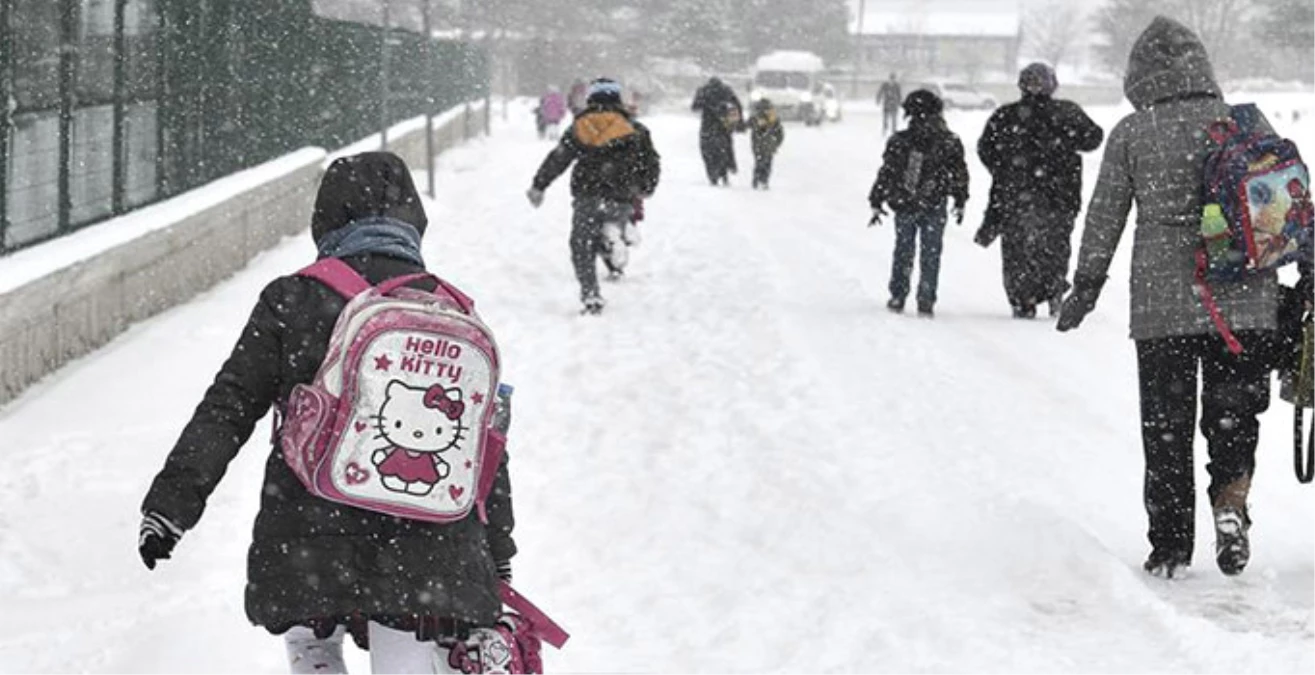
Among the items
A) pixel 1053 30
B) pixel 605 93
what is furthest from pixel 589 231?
pixel 1053 30

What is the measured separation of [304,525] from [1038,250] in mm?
9978

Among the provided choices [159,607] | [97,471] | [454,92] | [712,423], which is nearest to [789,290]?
[712,423]

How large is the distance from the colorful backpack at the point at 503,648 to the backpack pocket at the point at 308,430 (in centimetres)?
44

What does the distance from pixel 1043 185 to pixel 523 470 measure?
5504mm

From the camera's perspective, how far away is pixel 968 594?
6520 mm

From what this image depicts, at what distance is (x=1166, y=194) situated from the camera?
6352mm

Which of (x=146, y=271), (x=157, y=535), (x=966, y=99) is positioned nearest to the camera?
(x=157, y=535)

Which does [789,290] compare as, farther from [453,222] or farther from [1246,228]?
[1246,228]

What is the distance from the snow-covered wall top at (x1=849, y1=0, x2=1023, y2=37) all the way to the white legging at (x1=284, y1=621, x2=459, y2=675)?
127357 millimetres

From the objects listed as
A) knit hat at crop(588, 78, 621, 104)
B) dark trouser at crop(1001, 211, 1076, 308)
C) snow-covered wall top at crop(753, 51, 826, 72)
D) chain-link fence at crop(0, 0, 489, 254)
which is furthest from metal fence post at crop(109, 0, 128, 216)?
snow-covered wall top at crop(753, 51, 826, 72)

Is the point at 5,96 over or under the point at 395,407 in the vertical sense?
over

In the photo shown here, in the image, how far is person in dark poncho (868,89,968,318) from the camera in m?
13.1

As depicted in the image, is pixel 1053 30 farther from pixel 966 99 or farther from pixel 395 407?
pixel 395 407

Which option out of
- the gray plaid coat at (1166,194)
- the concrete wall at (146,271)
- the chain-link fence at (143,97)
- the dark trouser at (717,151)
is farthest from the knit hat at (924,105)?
the dark trouser at (717,151)
